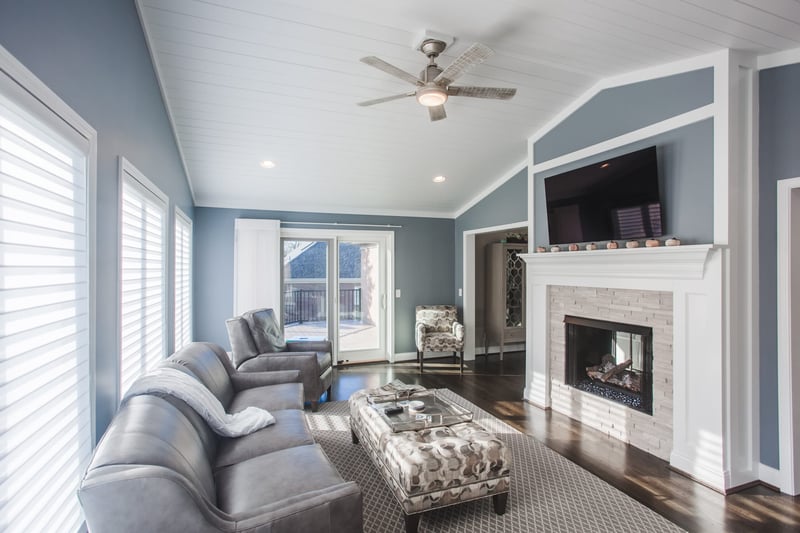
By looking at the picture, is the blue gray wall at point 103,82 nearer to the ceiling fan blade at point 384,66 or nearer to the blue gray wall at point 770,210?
the ceiling fan blade at point 384,66

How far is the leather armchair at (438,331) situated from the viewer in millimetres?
5535

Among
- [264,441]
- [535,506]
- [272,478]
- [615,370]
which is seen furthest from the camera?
[615,370]

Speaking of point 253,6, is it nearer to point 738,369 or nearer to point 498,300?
point 738,369

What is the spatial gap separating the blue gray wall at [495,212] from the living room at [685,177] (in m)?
0.92

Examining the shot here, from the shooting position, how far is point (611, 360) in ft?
12.5

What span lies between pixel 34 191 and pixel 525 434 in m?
3.57

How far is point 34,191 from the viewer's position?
52.8 inches

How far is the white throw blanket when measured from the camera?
1.94 meters

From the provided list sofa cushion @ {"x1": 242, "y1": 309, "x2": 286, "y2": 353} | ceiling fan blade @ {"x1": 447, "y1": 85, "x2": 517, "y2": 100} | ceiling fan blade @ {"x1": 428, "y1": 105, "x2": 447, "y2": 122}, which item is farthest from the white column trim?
sofa cushion @ {"x1": 242, "y1": 309, "x2": 286, "y2": 353}

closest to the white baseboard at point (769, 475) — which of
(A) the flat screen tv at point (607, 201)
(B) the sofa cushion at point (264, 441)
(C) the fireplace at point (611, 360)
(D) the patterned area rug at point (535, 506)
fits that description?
(C) the fireplace at point (611, 360)

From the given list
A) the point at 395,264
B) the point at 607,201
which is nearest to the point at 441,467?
the point at 607,201

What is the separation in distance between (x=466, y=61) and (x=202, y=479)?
2.45 metres

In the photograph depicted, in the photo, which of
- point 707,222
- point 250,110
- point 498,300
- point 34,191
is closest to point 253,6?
point 250,110

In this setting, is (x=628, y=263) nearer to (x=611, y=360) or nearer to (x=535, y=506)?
(x=611, y=360)
